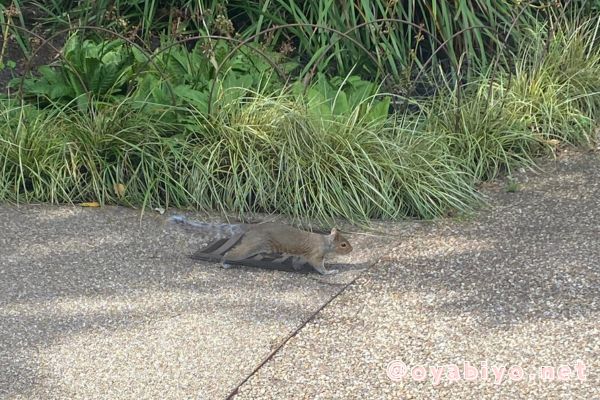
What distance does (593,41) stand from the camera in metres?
7.61

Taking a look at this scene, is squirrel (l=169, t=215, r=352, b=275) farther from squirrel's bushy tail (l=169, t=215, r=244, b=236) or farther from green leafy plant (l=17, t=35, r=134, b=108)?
green leafy plant (l=17, t=35, r=134, b=108)

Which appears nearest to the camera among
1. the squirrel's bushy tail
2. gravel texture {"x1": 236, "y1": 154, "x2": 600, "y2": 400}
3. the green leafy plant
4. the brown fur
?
gravel texture {"x1": 236, "y1": 154, "x2": 600, "y2": 400}

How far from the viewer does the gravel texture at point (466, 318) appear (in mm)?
4199

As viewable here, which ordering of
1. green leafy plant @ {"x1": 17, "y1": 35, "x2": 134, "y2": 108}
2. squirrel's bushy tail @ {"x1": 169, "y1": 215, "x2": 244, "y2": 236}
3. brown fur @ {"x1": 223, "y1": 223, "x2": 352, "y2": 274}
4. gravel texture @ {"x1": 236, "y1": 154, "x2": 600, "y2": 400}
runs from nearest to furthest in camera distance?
gravel texture @ {"x1": 236, "y1": 154, "x2": 600, "y2": 400} → brown fur @ {"x1": 223, "y1": 223, "x2": 352, "y2": 274} → squirrel's bushy tail @ {"x1": 169, "y1": 215, "x2": 244, "y2": 236} → green leafy plant @ {"x1": 17, "y1": 35, "x2": 134, "y2": 108}

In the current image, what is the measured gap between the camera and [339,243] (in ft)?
17.6

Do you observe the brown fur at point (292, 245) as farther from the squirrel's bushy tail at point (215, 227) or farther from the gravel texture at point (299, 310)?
the squirrel's bushy tail at point (215, 227)

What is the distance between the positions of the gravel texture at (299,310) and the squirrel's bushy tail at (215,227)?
0.09 meters

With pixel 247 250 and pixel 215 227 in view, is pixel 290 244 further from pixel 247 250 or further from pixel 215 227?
pixel 215 227

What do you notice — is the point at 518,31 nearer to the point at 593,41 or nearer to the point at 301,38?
Result: the point at 593,41

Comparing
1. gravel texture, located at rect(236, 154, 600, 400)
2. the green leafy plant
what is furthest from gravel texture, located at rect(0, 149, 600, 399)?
the green leafy plant

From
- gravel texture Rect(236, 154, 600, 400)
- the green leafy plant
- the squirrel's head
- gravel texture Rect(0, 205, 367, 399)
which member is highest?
the green leafy plant

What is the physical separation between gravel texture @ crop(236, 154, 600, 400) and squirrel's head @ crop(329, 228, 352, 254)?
6.9 inches

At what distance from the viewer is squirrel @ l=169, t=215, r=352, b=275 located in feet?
17.5

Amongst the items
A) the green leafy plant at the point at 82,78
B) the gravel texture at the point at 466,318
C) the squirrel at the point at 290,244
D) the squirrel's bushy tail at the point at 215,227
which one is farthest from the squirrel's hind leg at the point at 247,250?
the green leafy plant at the point at 82,78
